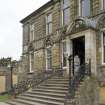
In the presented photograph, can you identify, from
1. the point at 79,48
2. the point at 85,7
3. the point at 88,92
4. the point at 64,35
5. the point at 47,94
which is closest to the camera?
the point at 88,92

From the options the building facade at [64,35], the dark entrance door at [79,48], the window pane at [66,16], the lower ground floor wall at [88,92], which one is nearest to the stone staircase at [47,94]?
the lower ground floor wall at [88,92]

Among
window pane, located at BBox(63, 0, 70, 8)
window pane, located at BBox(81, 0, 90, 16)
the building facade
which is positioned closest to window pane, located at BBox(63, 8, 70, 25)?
the building facade

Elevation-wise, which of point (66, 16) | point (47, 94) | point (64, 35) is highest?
point (66, 16)

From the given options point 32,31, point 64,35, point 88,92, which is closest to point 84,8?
point 64,35

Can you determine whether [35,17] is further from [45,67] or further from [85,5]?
[85,5]

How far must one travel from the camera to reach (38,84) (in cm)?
2580

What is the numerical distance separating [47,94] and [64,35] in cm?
564

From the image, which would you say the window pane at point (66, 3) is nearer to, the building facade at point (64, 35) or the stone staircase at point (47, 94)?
the building facade at point (64, 35)

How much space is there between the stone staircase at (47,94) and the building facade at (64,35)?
1.71 m

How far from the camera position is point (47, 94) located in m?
22.0

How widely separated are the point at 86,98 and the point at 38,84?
6869 millimetres

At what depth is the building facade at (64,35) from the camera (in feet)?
72.3

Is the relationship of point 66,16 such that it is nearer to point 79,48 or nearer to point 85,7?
point 85,7

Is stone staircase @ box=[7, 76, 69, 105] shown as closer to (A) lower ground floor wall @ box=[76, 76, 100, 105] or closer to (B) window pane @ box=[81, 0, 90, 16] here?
(A) lower ground floor wall @ box=[76, 76, 100, 105]
